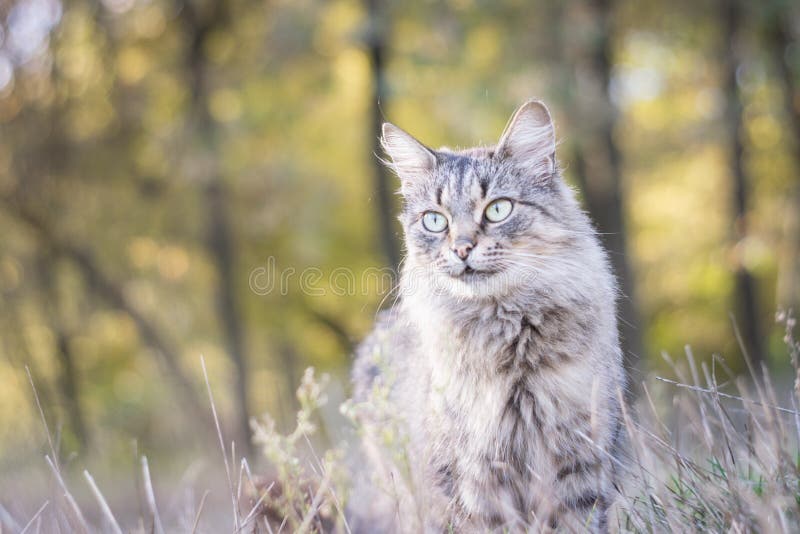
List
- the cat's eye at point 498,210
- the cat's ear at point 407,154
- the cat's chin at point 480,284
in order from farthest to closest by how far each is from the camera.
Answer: the cat's ear at point 407,154 < the cat's eye at point 498,210 < the cat's chin at point 480,284

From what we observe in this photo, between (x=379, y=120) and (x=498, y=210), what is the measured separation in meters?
6.20

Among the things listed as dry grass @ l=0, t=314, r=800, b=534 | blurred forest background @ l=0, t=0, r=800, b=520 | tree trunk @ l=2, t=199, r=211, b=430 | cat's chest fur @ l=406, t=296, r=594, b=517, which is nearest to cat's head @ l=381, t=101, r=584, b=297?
cat's chest fur @ l=406, t=296, r=594, b=517

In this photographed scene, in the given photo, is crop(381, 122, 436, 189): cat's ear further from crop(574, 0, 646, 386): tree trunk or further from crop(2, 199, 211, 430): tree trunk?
crop(2, 199, 211, 430): tree trunk

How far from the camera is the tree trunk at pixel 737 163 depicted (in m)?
10.4

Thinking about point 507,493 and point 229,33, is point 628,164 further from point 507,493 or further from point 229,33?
point 507,493

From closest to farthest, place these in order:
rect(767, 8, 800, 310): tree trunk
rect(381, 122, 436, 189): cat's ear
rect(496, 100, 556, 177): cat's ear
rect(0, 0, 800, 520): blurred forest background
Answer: rect(496, 100, 556, 177): cat's ear, rect(381, 122, 436, 189): cat's ear, rect(0, 0, 800, 520): blurred forest background, rect(767, 8, 800, 310): tree trunk

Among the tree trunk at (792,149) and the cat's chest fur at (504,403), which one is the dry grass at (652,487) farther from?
the tree trunk at (792,149)

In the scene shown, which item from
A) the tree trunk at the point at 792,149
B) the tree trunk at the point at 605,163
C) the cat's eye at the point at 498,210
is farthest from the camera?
the tree trunk at the point at 792,149

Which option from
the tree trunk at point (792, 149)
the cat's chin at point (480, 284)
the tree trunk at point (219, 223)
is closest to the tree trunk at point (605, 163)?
the tree trunk at point (792, 149)

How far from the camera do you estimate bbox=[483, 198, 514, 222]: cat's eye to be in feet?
10.5

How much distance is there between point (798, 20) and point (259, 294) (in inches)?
365

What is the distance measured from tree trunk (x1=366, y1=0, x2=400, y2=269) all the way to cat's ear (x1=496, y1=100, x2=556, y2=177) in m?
5.21

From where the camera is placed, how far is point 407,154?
363 cm

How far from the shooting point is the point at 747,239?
10.4m
